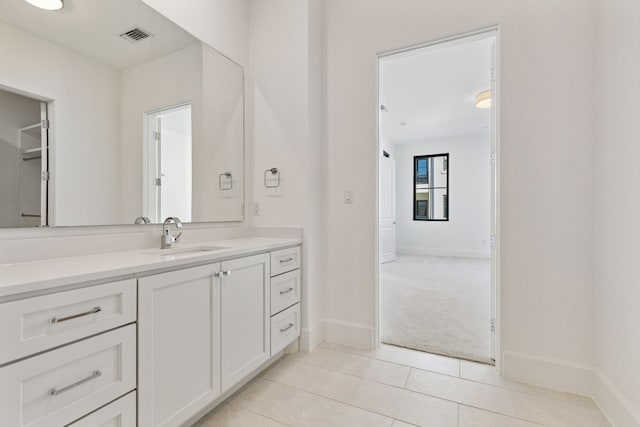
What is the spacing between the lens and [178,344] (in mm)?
1225

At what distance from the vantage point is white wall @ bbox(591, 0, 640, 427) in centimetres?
126

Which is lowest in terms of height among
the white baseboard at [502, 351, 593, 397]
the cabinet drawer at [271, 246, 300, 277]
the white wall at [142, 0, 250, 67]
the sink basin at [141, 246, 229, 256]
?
the white baseboard at [502, 351, 593, 397]

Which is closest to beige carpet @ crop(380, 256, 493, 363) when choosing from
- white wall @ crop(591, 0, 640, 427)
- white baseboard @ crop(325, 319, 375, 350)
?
white baseboard @ crop(325, 319, 375, 350)

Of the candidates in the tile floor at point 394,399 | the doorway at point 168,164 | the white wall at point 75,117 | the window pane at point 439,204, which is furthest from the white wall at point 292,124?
the window pane at point 439,204

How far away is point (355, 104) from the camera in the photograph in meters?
2.25

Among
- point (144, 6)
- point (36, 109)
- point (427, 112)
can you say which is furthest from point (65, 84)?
point (427, 112)

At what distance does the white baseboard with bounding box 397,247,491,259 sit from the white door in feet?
3.39

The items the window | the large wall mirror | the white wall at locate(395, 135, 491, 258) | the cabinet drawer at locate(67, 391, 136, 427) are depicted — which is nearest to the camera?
the cabinet drawer at locate(67, 391, 136, 427)

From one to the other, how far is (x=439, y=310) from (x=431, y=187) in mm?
4495

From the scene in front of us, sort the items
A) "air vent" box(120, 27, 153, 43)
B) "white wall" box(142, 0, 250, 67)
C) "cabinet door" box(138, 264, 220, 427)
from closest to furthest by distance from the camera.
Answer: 1. "cabinet door" box(138, 264, 220, 427)
2. "air vent" box(120, 27, 153, 43)
3. "white wall" box(142, 0, 250, 67)

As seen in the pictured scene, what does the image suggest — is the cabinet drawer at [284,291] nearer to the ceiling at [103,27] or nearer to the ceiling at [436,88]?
the ceiling at [103,27]

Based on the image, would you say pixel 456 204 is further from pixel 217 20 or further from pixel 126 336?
pixel 126 336

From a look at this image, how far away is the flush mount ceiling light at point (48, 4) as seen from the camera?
49.7 inches

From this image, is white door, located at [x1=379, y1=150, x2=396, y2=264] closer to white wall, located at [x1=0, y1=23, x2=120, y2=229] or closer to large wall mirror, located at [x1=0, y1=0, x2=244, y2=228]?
large wall mirror, located at [x1=0, y1=0, x2=244, y2=228]
